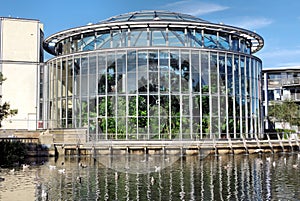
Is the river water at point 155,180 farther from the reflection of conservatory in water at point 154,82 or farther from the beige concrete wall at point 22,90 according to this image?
the beige concrete wall at point 22,90

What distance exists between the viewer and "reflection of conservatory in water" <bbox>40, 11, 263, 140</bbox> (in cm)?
4144

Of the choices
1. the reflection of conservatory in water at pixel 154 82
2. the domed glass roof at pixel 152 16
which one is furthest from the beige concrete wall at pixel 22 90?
the domed glass roof at pixel 152 16

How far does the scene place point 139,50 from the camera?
4281 centimetres

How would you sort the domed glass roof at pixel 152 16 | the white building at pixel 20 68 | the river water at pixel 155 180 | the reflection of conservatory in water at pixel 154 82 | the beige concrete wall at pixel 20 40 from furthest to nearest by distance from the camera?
the beige concrete wall at pixel 20 40 < the white building at pixel 20 68 < the domed glass roof at pixel 152 16 < the reflection of conservatory in water at pixel 154 82 < the river water at pixel 155 180

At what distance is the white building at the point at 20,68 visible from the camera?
2066 inches

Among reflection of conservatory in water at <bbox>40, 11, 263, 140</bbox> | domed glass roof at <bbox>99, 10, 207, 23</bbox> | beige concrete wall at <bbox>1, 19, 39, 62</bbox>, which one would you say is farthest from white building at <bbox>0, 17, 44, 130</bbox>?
domed glass roof at <bbox>99, 10, 207, 23</bbox>

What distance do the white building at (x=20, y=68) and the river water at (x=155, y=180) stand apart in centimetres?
2167

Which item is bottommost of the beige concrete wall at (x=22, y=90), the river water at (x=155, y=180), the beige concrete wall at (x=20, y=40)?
the river water at (x=155, y=180)

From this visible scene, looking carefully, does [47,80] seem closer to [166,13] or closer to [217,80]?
[166,13]

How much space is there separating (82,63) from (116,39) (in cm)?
460

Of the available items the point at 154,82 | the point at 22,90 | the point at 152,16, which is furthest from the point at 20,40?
the point at 154,82

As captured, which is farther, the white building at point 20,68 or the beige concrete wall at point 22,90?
the white building at point 20,68

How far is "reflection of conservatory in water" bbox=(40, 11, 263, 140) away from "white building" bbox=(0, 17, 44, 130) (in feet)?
21.4

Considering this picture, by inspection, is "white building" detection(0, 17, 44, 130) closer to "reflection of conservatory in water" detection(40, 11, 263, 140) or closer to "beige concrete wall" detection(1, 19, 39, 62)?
"beige concrete wall" detection(1, 19, 39, 62)
